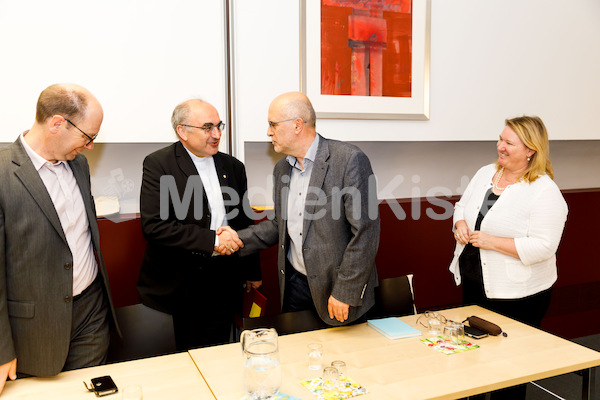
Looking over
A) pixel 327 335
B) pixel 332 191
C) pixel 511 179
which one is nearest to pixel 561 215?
pixel 511 179

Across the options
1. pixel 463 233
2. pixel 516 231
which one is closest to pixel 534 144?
pixel 516 231

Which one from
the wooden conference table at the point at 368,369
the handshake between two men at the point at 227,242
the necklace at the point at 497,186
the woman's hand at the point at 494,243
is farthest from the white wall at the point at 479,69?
the wooden conference table at the point at 368,369

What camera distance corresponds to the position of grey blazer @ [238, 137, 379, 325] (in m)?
2.15

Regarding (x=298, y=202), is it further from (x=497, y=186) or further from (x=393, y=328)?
(x=497, y=186)

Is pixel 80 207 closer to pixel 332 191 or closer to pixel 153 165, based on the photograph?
pixel 153 165

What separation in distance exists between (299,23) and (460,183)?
7.05 feet

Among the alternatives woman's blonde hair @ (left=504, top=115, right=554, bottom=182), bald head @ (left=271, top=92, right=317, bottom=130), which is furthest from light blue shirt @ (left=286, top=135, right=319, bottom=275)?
woman's blonde hair @ (left=504, top=115, right=554, bottom=182)

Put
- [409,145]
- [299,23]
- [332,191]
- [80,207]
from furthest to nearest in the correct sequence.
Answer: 1. [409,145]
2. [299,23]
3. [332,191]
4. [80,207]

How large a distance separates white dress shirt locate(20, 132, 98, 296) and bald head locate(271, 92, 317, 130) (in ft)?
3.21

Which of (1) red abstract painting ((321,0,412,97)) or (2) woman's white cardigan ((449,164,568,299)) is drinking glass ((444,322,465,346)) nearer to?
(2) woman's white cardigan ((449,164,568,299))

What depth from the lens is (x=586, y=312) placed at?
14.2 feet

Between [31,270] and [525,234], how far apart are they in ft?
7.36

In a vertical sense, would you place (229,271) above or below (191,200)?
below

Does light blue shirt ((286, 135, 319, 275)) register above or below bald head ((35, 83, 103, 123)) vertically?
below
